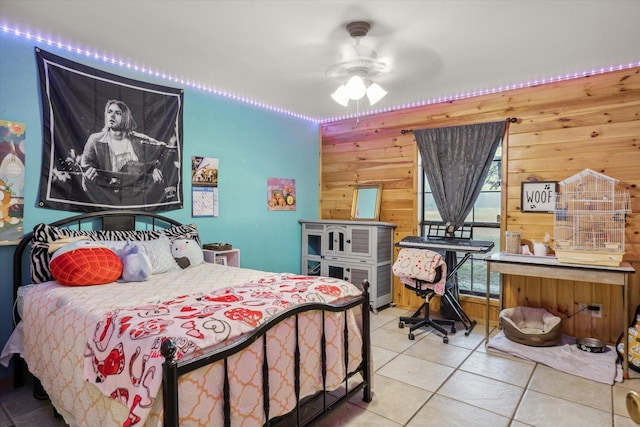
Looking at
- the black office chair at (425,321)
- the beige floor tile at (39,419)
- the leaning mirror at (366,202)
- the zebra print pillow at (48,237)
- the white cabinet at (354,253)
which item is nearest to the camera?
the beige floor tile at (39,419)

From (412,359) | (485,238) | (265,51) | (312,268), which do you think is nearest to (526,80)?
(485,238)

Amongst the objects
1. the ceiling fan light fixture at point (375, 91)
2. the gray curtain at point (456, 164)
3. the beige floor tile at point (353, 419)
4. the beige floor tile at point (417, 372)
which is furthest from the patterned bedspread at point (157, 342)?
the gray curtain at point (456, 164)

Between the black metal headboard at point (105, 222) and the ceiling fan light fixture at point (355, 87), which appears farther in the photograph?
the ceiling fan light fixture at point (355, 87)

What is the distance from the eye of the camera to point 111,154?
3.22 metres

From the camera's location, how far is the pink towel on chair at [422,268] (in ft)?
11.5

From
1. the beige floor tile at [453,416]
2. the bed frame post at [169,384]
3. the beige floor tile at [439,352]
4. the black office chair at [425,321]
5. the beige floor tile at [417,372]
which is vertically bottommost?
the beige floor tile at [453,416]

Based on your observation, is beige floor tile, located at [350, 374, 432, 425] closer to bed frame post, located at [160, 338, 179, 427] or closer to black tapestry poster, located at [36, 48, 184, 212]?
bed frame post, located at [160, 338, 179, 427]

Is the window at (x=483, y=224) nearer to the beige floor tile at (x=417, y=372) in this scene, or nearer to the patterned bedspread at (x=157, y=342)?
the beige floor tile at (x=417, y=372)

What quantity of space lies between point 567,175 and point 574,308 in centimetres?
→ 126

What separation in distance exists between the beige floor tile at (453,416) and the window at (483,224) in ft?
6.59

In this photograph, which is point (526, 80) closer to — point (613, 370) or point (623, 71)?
point (623, 71)

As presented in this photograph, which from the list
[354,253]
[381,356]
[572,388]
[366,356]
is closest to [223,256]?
[354,253]

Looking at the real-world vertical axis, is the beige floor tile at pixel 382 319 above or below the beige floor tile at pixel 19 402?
above

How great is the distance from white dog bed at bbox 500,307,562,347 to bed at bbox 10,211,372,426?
1.63 metres
